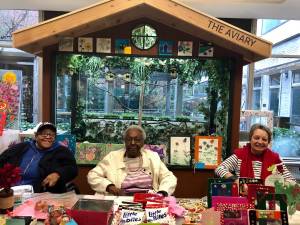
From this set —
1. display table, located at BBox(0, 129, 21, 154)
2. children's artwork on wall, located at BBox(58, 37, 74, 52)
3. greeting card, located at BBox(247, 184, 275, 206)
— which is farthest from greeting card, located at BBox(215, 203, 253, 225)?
display table, located at BBox(0, 129, 21, 154)

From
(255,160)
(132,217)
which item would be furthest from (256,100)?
(132,217)

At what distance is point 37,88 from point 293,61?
12.9 feet

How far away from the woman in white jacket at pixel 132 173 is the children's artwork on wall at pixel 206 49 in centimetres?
105

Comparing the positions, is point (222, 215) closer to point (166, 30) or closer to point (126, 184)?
point (126, 184)

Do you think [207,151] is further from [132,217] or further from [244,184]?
[132,217]

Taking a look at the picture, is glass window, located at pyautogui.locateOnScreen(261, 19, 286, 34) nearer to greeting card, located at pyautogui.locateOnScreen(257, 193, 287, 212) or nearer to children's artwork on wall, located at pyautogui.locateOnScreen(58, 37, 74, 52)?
children's artwork on wall, located at pyautogui.locateOnScreen(58, 37, 74, 52)

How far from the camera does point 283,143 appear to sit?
552 cm

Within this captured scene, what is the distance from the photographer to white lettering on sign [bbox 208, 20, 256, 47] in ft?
8.90

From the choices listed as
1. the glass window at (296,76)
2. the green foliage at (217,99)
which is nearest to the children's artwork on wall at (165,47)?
the green foliage at (217,99)

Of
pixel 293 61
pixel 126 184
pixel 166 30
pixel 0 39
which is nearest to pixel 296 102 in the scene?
pixel 293 61

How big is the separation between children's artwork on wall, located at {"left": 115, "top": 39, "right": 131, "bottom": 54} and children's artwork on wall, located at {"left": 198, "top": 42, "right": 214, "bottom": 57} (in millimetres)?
680

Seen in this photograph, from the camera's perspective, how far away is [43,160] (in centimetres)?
267

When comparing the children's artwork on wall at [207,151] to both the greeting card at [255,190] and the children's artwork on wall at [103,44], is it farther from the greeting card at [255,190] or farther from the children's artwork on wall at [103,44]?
the greeting card at [255,190]

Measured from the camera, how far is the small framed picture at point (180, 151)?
10.9ft
